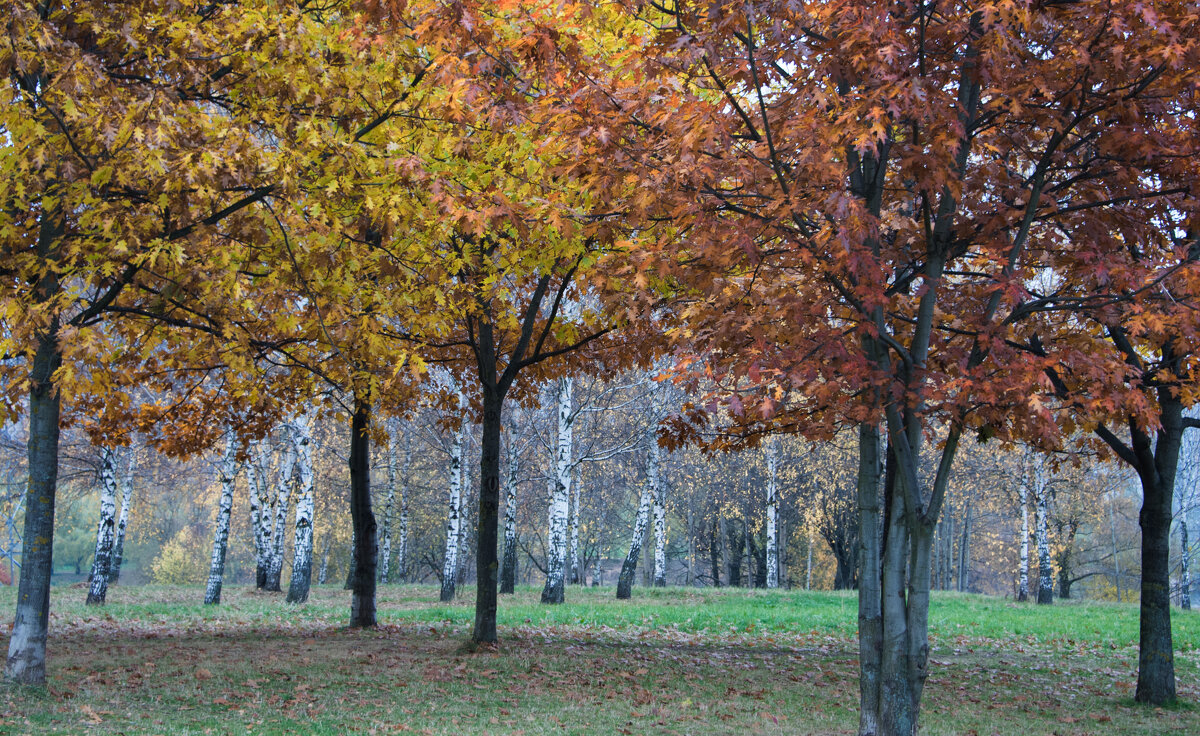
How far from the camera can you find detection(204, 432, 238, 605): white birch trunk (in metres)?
18.1

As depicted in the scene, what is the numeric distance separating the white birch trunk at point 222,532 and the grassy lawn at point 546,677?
2.31 m

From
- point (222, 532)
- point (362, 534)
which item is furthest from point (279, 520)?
point (362, 534)

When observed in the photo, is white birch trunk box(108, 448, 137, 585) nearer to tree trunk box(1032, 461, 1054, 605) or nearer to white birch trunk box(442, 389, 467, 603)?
white birch trunk box(442, 389, 467, 603)

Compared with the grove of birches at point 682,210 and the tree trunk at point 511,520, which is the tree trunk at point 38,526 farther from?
the tree trunk at point 511,520

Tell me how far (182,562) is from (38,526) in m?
48.9

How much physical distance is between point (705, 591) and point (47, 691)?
65.9 feet

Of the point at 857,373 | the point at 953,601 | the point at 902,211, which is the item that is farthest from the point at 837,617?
the point at 857,373

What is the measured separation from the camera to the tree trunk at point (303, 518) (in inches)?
709

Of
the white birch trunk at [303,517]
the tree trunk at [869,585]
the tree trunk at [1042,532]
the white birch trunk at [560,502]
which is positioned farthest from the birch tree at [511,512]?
the tree trunk at [1042,532]

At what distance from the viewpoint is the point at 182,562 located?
50.0m

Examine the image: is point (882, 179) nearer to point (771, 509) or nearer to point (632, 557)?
point (632, 557)

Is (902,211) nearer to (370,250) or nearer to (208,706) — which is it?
(370,250)

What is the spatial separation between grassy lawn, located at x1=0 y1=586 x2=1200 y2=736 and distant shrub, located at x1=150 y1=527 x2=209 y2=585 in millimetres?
38157

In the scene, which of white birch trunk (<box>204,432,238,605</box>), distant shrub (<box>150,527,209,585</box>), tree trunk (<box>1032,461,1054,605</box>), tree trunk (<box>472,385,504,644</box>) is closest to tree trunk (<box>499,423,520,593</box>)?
white birch trunk (<box>204,432,238,605</box>)
